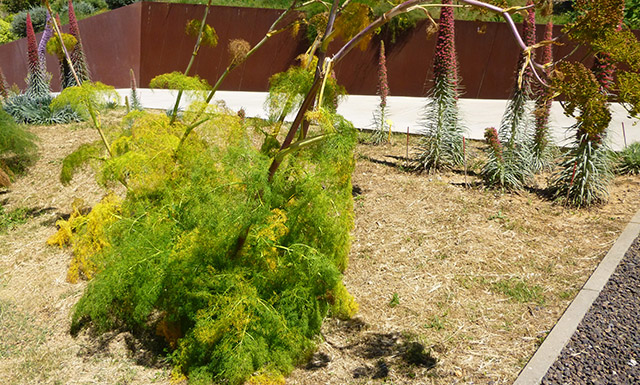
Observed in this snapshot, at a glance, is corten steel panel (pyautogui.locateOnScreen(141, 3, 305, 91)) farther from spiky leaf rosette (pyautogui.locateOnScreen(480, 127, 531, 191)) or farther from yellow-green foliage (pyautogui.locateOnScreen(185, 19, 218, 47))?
spiky leaf rosette (pyautogui.locateOnScreen(480, 127, 531, 191))

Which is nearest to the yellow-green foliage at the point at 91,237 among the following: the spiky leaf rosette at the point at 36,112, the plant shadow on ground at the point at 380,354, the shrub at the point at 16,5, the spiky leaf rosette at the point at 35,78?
the plant shadow on ground at the point at 380,354

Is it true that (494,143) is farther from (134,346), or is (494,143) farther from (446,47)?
(134,346)

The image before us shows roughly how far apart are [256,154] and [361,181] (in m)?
2.99

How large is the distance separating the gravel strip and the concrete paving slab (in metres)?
4.10

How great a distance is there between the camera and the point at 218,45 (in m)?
13.0

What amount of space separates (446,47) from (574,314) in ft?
11.4

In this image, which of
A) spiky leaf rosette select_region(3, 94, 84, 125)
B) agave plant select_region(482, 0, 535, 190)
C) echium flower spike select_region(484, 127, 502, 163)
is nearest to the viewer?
echium flower spike select_region(484, 127, 502, 163)

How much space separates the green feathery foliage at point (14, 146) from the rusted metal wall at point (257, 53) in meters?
5.45

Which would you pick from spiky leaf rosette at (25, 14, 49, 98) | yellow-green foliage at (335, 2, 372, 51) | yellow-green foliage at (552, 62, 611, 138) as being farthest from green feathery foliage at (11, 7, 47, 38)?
yellow-green foliage at (552, 62, 611, 138)

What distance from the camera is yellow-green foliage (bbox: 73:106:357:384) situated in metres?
3.67

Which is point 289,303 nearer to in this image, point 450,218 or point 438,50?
point 450,218

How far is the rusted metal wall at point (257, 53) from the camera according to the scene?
12727 millimetres

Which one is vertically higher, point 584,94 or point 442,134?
point 584,94

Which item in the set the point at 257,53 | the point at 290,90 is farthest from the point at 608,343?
the point at 257,53
